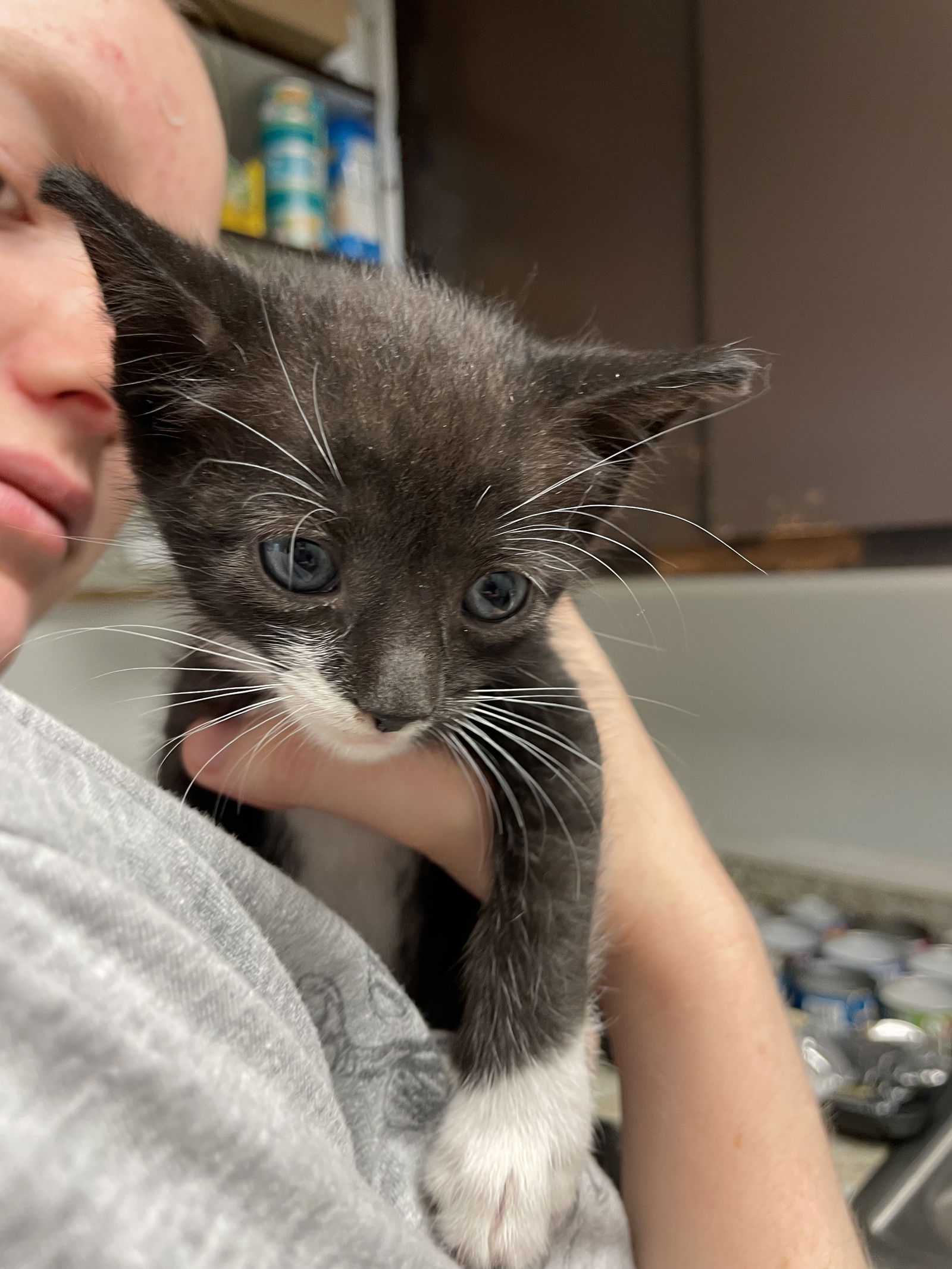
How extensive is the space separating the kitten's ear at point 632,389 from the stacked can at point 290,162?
1.84 metres

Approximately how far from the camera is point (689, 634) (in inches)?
90.4

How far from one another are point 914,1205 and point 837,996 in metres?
0.43

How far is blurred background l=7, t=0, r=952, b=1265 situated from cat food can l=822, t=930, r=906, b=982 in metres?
0.02

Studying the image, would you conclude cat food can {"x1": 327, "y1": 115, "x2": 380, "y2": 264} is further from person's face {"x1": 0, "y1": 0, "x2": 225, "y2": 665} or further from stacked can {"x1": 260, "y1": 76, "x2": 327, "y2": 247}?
person's face {"x1": 0, "y1": 0, "x2": 225, "y2": 665}

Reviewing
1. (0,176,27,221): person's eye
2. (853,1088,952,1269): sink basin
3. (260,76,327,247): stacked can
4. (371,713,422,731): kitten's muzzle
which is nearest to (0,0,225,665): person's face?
(0,176,27,221): person's eye

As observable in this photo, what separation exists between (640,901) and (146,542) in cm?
66

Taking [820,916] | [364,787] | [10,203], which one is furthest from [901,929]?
[10,203]

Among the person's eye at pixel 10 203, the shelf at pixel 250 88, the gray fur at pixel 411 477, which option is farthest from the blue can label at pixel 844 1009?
the shelf at pixel 250 88

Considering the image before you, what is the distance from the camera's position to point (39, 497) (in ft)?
2.84

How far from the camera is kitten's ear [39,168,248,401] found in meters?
0.63

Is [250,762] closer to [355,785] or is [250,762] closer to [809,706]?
[355,785]

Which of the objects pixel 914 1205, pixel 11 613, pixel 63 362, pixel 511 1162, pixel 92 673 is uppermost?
pixel 63 362

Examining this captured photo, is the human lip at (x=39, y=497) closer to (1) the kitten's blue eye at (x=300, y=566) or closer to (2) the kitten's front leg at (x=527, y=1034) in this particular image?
(1) the kitten's blue eye at (x=300, y=566)

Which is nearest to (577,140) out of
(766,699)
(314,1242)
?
(766,699)
